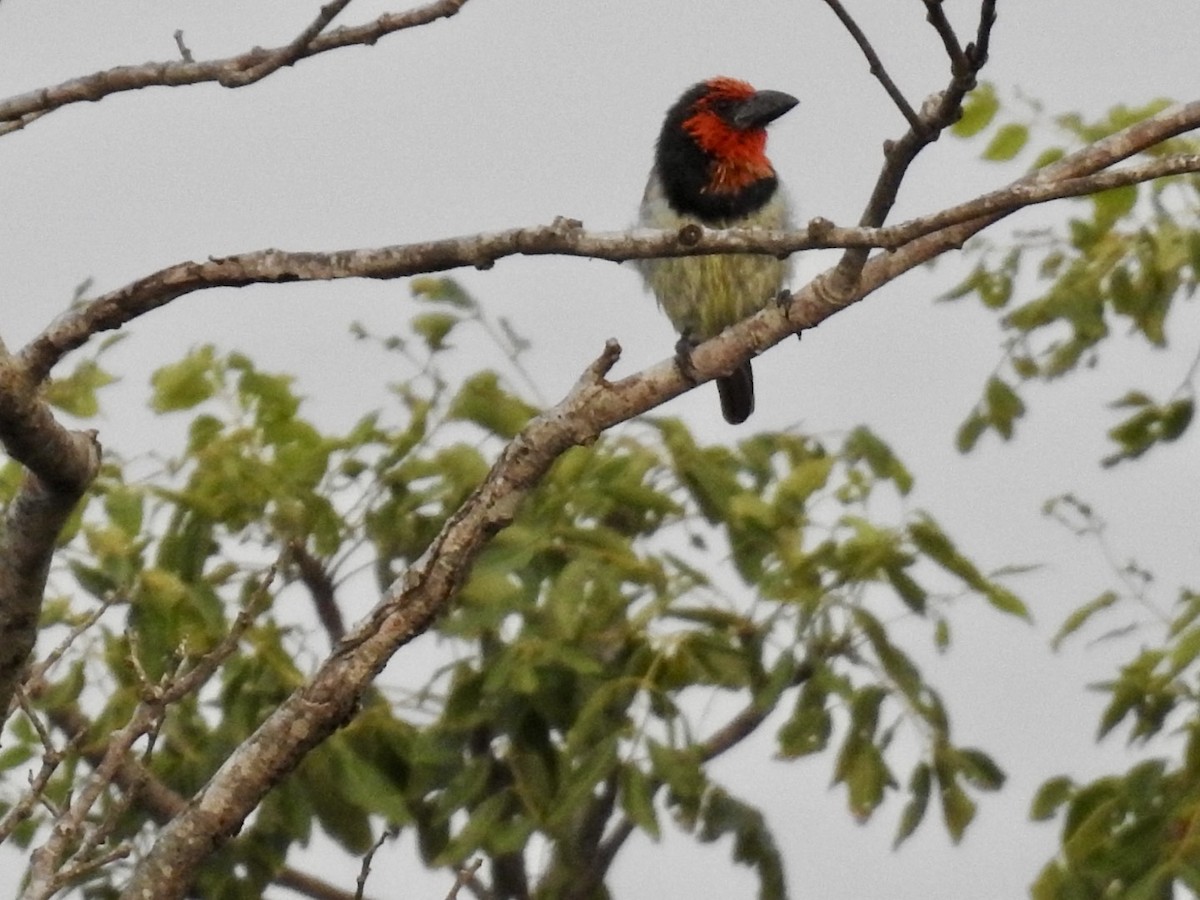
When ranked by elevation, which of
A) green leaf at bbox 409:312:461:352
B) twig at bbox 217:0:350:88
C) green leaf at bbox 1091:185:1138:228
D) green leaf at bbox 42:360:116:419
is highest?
green leaf at bbox 409:312:461:352

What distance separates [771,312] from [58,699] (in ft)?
5.13

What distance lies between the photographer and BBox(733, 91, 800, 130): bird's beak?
16.8 feet

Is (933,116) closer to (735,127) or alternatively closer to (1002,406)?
(1002,406)

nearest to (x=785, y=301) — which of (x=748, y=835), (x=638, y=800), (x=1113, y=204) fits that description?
(x=638, y=800)

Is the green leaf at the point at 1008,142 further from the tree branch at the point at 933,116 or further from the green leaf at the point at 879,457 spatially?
the tree branch at the point at 933,116

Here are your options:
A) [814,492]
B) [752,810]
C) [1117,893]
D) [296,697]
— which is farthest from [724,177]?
[296,697]

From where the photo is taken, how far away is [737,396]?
572 cm

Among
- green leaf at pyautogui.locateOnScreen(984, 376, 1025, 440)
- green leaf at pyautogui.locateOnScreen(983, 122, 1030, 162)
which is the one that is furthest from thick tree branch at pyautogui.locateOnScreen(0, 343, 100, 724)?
green leaf at pyautogui.locateOnScreen(984, 376, 1025, 440)

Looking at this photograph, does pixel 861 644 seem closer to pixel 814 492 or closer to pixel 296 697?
pixel 814 492

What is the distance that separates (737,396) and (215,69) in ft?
10.6

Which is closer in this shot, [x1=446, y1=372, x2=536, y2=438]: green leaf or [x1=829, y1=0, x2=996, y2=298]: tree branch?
[x1=829, y1=0, x2=996, y2=298]: tree branch

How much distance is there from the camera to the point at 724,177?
16.3 ft

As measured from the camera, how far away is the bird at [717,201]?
4805 millimetres

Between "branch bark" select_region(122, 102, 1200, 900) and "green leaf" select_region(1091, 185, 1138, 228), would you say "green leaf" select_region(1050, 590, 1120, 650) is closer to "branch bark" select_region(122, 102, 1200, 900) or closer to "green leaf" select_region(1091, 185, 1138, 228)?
"green leaf" select_region(1091, 185, 1138, 228)
